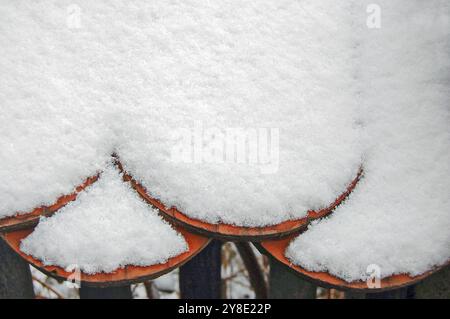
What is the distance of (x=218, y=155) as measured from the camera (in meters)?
0.87

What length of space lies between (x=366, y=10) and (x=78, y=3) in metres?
0.77

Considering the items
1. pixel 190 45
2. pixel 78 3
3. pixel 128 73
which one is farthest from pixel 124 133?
pixel 78 3

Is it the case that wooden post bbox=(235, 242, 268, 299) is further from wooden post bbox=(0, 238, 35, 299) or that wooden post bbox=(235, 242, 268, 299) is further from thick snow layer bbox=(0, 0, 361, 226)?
wooden post bbox=(0, 238, 35, 299)

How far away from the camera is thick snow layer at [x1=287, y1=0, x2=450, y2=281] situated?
2.87 feet

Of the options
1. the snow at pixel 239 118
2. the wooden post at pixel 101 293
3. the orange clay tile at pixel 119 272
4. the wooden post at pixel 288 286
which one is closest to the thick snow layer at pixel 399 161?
the snow at pixel 239 118

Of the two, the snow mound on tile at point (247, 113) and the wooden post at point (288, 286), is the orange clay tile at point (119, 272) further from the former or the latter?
the wooden post at point (288, 286)

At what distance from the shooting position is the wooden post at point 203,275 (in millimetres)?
1260

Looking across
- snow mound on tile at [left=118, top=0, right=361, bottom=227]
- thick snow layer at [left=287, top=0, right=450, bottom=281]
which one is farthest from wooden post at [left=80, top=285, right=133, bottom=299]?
thick snow layer at [left=287, top=0, right=450, bottom=281]
